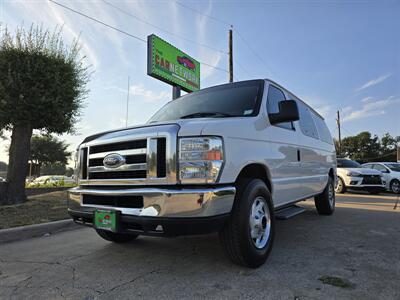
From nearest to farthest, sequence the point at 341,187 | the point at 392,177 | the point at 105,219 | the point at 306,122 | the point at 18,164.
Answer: the point at 105,219 → the point at 306,122 → the point at 18,164 → the point at 341,187 → the point at 392,177

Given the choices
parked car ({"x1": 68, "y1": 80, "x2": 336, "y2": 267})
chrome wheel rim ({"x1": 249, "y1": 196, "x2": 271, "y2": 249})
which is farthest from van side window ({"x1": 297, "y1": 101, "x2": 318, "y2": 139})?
chrome wheel rim ({"x1": 249, "y1": 196, "x2": 271, "y2": 249})

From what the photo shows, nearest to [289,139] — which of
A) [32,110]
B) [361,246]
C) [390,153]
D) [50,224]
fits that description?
[361,246]

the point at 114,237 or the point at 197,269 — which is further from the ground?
the point at 114,237

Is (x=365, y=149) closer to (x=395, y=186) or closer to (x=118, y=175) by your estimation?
(x=395, y=186)

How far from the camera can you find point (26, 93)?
780 cm

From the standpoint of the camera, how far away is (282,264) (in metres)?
3.16

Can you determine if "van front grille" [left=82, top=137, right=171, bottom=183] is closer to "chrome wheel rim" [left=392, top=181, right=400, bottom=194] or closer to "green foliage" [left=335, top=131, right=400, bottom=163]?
"chrome wheel rim" [left=392, top=181, right=400, bottom=194]

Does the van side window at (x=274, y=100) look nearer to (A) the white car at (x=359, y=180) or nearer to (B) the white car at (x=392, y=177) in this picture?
(A) the white car at (x=359, y=180)

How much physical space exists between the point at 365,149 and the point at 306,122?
57151mm

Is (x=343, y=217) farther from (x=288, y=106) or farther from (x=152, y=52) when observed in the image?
(x=152, y=52)

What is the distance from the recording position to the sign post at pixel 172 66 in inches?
521

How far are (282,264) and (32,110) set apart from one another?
24.2 ft

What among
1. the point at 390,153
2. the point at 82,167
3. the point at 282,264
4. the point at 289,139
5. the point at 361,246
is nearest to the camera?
the point at 282,264

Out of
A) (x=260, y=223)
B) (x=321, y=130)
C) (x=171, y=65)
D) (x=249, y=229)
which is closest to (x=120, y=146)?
(x=249, y=229)
